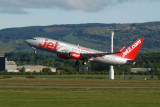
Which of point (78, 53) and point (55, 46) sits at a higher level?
point (55, 46)

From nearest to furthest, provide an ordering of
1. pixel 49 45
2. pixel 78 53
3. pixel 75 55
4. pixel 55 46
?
1. pixel 49 45
2. pixel 55 46
3. pixel 75 55
4. pixel 78 53

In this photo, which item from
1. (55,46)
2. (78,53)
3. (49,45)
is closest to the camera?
(49,45)

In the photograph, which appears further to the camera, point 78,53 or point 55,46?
point 78,53

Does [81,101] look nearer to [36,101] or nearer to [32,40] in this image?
[36,101]

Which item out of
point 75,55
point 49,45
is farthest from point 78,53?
point 49,45

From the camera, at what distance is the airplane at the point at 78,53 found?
79.5 m

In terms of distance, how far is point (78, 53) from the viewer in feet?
278

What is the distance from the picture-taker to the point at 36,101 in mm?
45500

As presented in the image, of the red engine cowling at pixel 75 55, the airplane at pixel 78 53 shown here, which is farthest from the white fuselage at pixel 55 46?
the red engine cowling at pixel 75 55

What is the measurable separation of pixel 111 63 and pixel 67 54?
52.1ft

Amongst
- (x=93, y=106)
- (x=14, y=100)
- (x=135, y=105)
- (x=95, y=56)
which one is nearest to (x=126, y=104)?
(x=135, y=105)

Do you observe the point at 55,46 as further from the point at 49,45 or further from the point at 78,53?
the point at 78,53

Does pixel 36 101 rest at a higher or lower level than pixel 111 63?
lower

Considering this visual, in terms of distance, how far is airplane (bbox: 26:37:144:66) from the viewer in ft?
261
